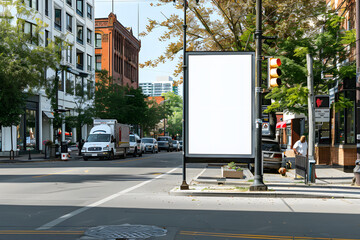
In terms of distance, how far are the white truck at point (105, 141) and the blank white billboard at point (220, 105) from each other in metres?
20.6

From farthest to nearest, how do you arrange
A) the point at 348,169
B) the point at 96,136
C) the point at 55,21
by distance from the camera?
the point at 55,21 < the point at 96,136 < the point at 348,169

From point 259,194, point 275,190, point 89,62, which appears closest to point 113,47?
point 89,62

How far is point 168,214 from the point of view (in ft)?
31.1

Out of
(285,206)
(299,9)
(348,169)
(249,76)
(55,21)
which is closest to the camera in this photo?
(285,206)

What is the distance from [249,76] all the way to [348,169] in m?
9.37

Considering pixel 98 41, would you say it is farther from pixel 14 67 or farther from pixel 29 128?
pixel 14 67

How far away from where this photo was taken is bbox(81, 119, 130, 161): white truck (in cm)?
3394

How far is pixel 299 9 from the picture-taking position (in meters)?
23.9

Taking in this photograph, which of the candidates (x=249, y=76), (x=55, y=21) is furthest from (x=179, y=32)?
(x=55, y=21)

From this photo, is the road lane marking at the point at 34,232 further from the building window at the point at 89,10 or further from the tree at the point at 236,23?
the building window at the point at 89,10

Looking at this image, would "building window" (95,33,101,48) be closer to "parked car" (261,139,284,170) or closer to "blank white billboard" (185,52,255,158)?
"parked car" (261,139,284,170)

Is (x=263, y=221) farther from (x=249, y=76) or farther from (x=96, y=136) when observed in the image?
(x=96, y=136)

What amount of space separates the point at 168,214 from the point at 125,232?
2.21 meters

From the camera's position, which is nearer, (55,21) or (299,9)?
(299,9)
